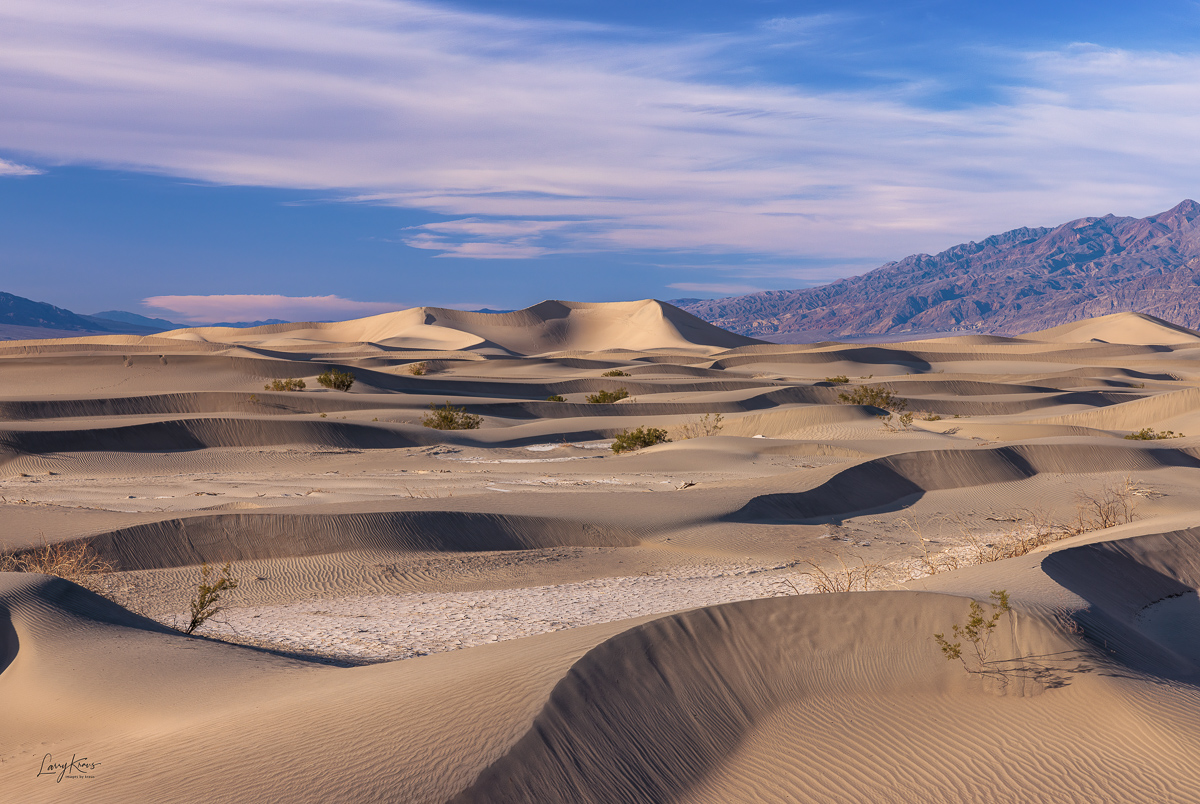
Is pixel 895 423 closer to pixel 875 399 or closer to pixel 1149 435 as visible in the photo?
pixel 1149 435

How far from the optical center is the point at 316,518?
34.8ft

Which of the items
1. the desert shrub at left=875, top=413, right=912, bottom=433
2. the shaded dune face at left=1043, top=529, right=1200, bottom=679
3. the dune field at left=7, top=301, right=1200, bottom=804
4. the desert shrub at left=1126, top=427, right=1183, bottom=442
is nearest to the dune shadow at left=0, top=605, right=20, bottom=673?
the dune field at left=7, top=301, right=1200, bottom=804

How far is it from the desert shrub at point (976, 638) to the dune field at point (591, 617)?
22 millimetres

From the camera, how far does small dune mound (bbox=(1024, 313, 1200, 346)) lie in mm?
96438

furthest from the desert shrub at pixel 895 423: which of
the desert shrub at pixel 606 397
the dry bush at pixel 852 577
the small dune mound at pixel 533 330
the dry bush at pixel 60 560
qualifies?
the small dune mound at pixel 533 330

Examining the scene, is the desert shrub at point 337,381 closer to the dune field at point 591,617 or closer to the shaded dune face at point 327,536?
the dune field at point 591,617

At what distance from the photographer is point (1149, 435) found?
67.9 feet

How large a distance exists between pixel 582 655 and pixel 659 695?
17.9 inches

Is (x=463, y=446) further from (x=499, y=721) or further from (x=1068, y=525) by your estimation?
(x=499, y=721)

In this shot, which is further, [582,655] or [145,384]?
[145,384]

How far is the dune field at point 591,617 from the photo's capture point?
3.99 metres

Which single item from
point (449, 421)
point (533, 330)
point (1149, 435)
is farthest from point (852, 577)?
point (533, 330)

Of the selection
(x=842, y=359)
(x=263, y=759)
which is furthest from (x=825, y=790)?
(x=842, y=359)

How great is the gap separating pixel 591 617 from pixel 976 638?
3.38 metres
